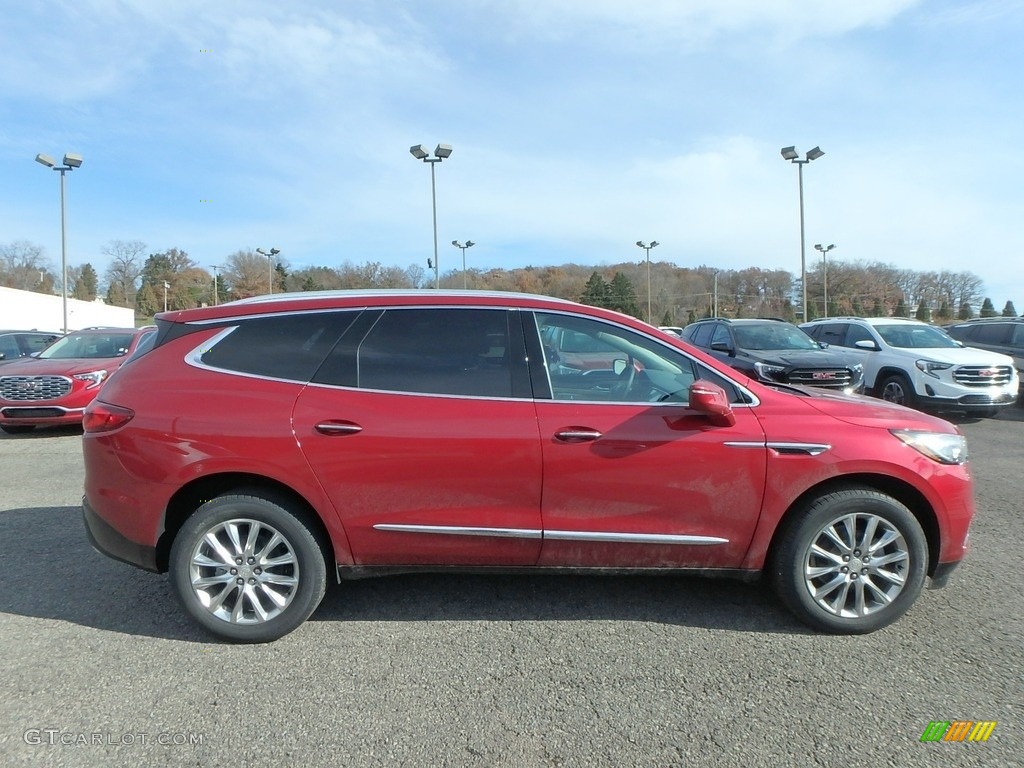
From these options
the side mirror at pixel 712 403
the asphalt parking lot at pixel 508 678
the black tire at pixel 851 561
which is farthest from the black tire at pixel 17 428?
the black tire at pixel 851 561

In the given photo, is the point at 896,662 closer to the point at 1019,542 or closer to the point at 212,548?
the point at 1019,542

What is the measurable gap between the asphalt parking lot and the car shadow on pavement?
0.02 meters

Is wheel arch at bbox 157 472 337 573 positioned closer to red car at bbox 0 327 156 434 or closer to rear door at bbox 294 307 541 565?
rear door at bbox 294 307 541 565

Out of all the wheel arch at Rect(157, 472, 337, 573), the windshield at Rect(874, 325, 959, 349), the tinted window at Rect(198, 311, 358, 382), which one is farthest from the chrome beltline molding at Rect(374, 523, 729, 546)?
the windshield at Rect(874, 325, 959, 349)

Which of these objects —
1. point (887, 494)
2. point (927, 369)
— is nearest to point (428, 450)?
point (887, 494)

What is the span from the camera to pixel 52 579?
4.17 metres

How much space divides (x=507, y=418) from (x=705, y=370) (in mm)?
1105

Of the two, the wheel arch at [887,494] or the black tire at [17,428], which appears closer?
the wheel arch at [887,494]

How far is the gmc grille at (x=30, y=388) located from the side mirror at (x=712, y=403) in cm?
951

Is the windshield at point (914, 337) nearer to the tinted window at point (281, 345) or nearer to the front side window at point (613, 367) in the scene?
the front side window at point (613, 367)

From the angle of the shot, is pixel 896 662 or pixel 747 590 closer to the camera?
pixel 896 662

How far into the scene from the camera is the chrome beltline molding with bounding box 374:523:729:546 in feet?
11.0

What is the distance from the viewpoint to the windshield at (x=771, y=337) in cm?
1112

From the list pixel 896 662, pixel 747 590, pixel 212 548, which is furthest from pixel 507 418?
pixel 896 662
